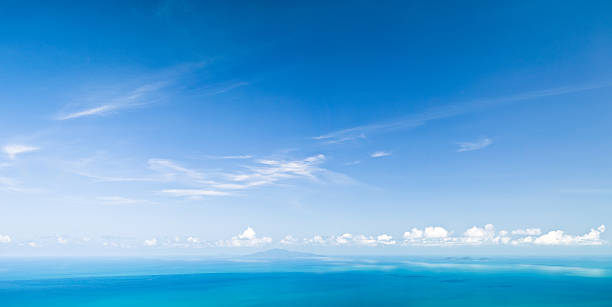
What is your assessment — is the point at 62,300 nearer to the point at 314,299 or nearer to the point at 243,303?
the point at 243,303

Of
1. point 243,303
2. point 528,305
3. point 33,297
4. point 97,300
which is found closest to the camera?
point 528,305

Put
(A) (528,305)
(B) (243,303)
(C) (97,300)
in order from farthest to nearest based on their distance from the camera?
(C) (97,300)
(B) (243,303)
(A) (528,305)

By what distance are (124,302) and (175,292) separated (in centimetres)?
1723

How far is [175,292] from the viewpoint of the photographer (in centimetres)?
8556

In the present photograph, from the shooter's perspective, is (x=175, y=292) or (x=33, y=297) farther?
(x=175, y=292)

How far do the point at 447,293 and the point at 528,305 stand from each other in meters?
20.4

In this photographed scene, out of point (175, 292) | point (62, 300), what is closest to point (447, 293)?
point (175, 292)

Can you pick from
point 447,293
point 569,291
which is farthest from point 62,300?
point 569,291

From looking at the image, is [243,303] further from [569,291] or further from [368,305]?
[569,291]

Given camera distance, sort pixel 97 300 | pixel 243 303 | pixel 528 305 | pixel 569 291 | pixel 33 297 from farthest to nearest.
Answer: pixel 569 291 → pixel 33 297 → pixel 97 300 → pixel 243 303 → pixel 528 305

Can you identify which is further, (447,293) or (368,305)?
(447,293)

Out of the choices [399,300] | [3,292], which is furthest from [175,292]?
[399,300]

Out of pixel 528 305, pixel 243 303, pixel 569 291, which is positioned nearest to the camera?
pixel 528 305

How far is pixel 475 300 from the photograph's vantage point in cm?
6856
